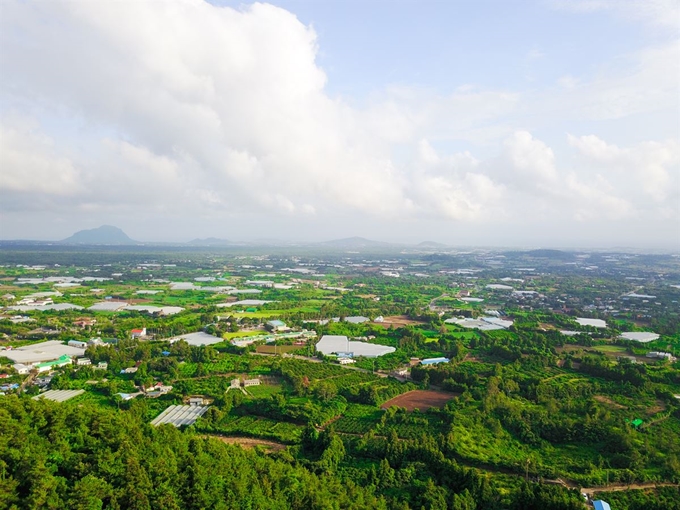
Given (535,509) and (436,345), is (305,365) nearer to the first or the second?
(436,345)

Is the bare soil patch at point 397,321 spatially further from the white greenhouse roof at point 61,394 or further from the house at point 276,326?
the white greenhouse roof at point 61,394

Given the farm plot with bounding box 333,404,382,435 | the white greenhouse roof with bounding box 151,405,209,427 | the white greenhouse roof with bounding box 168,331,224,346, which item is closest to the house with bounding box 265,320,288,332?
the white greenhouse roof with bounding box 168,331,224,346

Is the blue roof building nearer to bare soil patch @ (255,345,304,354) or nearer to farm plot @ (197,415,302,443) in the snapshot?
bare soil patch @ (255,345,304,354)

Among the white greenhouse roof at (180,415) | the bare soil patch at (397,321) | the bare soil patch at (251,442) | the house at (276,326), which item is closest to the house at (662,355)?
the bare soil patch at (397,321)

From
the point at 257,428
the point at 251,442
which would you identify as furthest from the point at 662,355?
the point at 251,442

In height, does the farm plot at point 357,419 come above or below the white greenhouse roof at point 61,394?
below

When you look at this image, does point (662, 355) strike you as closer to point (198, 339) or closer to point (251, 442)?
point (251, 442)
